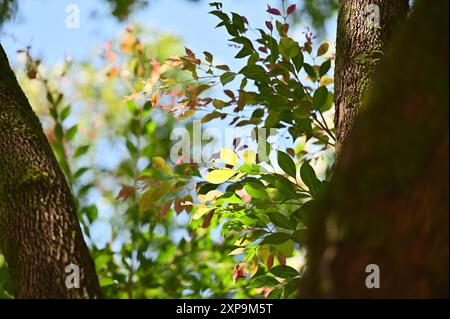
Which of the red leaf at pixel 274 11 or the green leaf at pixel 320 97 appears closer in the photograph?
the green leaf at pixel 320 97

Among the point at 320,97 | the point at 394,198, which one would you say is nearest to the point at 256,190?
the point at 320,97

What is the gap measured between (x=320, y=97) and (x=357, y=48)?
0.21 m

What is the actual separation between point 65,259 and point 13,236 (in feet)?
0.51

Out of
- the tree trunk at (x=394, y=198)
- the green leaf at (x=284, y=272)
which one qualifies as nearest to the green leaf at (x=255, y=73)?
the green leaf at (x=284, y=272)

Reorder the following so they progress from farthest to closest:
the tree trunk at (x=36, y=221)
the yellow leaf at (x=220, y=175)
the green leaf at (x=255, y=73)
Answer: the green leaf at (x=255, y=73)
the yellow leaf at (x=220, y=175)
the tree trunk at (x=36, y=221)

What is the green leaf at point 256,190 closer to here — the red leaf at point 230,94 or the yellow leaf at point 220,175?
the yellow leaf at point 220,175

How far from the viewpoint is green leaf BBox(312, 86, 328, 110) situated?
2.22 meters

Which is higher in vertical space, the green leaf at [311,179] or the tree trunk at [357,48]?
the tree trunk at [357,48]

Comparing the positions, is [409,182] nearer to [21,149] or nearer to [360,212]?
[360,212]

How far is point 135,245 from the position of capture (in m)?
3.30

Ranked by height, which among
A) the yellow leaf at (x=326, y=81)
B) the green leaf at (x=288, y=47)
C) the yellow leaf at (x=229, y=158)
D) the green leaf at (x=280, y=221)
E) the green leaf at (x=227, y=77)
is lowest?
the green leaf at (x=280, y=221)

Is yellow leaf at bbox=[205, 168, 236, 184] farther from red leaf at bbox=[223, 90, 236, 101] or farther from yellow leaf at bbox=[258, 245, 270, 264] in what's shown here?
red leaf at bbox=[223, 90, 236, 101]

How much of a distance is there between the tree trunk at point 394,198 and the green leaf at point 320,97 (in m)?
1.19

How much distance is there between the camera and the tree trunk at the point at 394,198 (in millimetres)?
961
